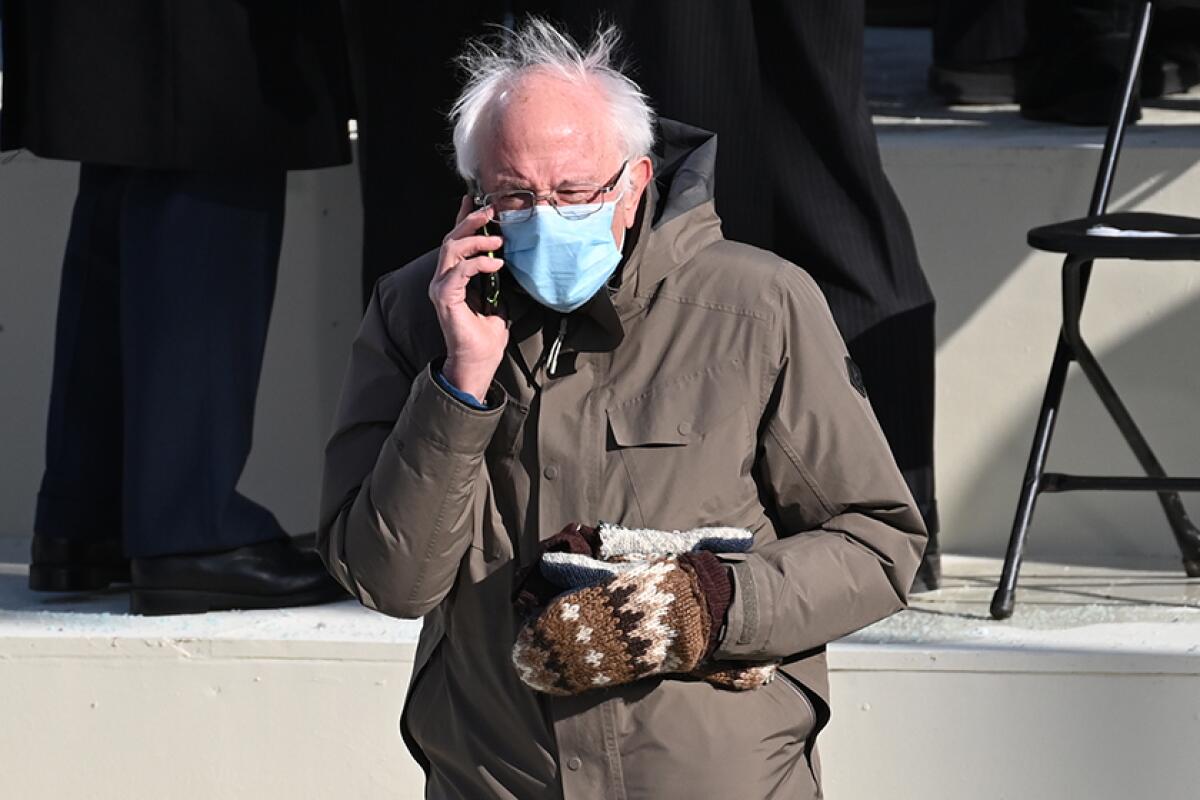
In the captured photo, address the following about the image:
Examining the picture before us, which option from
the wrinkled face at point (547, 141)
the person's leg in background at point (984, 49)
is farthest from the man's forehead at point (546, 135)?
the person's leg in background at point (984, 49)

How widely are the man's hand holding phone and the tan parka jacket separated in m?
0.03

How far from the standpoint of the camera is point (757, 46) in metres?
2.95

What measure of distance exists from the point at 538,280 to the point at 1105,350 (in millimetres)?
1727

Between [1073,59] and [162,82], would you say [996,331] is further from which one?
[162,82]

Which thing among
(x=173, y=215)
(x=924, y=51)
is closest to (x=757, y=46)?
(x=173, y=215)

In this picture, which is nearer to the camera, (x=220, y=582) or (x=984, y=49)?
(x=220, y=582)

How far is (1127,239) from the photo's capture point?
2846mm

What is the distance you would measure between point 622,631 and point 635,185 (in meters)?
0.44

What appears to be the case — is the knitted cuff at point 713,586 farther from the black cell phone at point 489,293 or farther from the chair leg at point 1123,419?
the chair leg at point 1123,419

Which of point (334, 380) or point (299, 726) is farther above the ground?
point (334, 380)

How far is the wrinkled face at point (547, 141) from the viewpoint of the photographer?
6.10 ft

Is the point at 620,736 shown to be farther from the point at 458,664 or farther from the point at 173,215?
the point at 173,215

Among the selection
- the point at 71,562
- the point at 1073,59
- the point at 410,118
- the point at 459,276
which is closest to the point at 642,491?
the point at 459,276

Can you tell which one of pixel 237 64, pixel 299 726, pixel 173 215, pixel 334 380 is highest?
pixel 237 64
